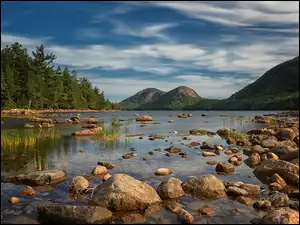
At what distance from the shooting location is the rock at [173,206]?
1112 centimetres

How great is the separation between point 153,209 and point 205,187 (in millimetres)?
2990

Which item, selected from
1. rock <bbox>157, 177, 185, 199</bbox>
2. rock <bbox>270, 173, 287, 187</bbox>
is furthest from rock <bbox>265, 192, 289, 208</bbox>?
rock <bbox>157, 177, 185, 199</bbox>

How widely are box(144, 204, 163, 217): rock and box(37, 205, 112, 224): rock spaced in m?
1.45

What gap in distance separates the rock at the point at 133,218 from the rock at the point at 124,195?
0.38 m

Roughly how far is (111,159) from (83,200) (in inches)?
354

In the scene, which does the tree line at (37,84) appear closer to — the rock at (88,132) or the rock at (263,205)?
the rock at (88,132)

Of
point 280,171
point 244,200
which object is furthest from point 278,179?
point 244,200

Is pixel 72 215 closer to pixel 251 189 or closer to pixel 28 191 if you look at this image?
pixel 28 191

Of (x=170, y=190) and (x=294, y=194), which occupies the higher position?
(x=170, y=190)

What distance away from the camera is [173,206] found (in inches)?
450

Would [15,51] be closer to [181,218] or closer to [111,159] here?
[111,159]

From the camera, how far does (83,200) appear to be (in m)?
12.2

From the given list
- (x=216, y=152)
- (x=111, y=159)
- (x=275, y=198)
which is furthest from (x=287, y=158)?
(x=111, y=159)

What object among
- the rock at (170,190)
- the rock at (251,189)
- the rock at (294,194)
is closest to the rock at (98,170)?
the rock at (170,190)
